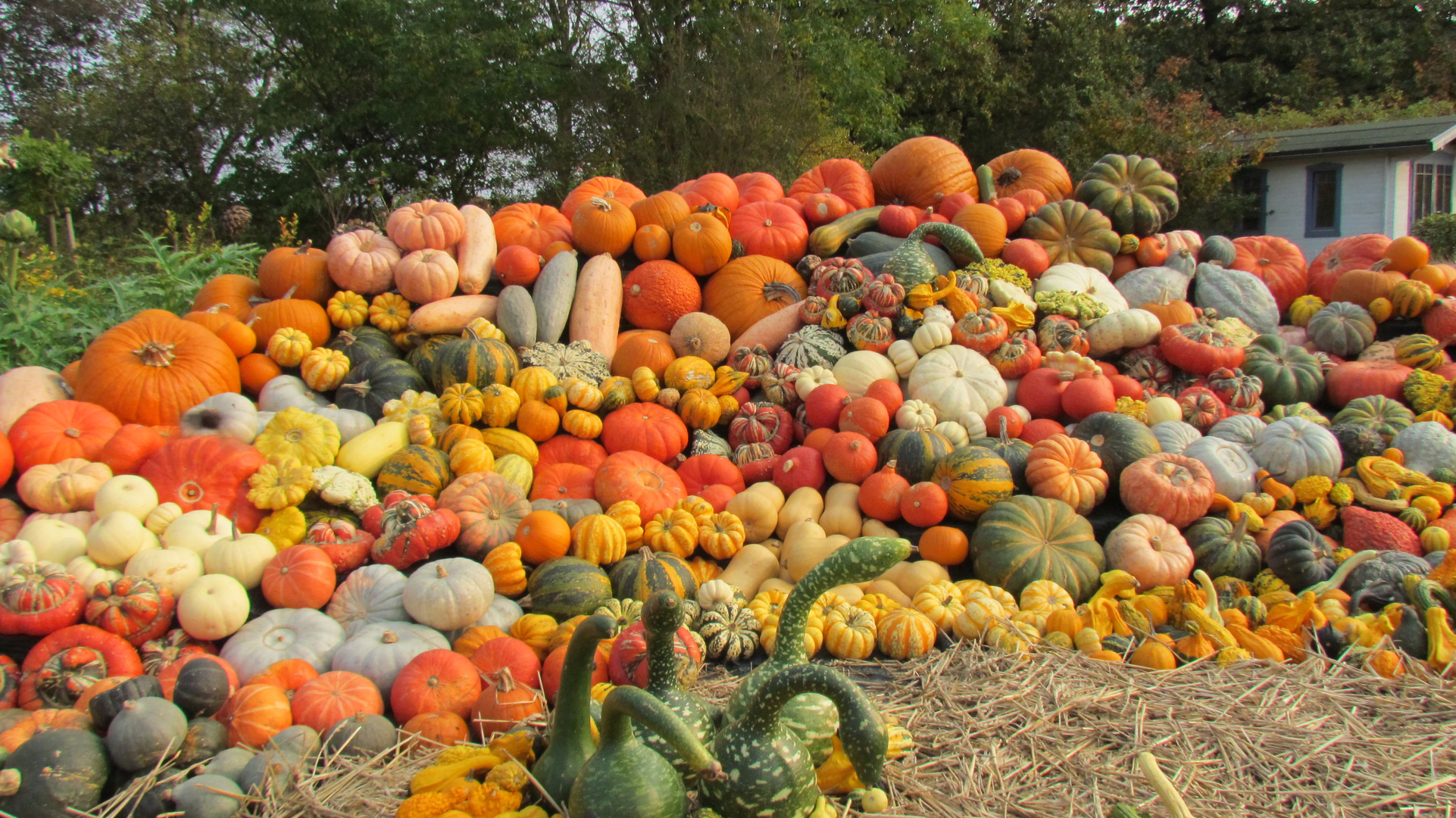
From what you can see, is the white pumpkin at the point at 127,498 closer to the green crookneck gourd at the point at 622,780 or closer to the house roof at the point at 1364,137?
the green crookneck gourd at the point at 622,780

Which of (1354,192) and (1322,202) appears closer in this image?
(1354,192)

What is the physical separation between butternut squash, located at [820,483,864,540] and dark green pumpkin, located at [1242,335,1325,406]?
2.90m

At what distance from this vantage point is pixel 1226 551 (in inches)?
165

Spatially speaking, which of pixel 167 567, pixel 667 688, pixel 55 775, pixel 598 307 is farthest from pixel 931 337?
pixel 55 775

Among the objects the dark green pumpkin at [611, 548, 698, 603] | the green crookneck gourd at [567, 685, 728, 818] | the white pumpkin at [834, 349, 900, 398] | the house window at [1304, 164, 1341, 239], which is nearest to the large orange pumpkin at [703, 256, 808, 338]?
the white pumpkin at [834, 349, 900, 398]

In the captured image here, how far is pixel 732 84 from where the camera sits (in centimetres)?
1277

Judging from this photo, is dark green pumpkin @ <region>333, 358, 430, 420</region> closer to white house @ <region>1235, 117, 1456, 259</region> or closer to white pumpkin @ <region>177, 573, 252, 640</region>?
white pumpkin @ <region>177, 573, 252, 640</region>

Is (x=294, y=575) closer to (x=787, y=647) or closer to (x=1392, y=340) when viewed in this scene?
(x=787, y=647)

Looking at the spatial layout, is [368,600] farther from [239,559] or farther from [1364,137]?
[1364,137]

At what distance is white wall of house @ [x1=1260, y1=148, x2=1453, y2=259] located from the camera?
715 inches

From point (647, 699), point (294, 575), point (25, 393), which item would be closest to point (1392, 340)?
point (647, 699)

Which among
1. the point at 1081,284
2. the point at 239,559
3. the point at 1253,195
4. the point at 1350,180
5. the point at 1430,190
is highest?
the point at 1350,180

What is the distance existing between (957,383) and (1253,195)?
59.4ft

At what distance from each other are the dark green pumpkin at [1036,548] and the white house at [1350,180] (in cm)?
1827
